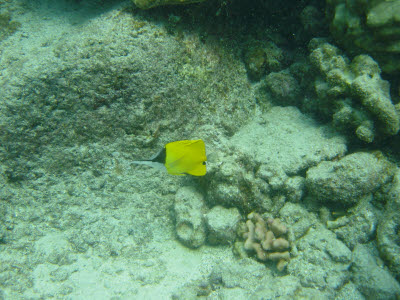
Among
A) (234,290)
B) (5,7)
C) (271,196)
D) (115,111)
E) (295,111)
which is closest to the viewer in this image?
(234,290)

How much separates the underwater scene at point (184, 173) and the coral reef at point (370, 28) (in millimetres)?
14

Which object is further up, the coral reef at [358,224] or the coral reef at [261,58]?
the coral reef at [261,58]

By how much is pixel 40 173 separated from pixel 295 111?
361 centimetres

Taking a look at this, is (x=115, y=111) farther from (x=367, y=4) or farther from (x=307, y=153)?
(x=367, y=4)

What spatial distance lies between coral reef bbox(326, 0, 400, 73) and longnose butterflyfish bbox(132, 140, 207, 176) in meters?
2.36

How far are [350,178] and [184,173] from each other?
5.93ft

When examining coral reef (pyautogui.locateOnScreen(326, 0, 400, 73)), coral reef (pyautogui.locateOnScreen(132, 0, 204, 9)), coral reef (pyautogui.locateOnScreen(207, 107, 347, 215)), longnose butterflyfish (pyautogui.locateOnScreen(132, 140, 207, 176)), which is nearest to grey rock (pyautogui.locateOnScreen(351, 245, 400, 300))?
coral reef (pyautogui.locateOnScreen(207, 107, 347, 215))

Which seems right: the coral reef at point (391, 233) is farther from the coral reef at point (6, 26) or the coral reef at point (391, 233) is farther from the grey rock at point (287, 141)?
the coral reef at point (6, 26)

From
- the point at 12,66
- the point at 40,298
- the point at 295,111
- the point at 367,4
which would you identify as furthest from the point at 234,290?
the point at 12,66

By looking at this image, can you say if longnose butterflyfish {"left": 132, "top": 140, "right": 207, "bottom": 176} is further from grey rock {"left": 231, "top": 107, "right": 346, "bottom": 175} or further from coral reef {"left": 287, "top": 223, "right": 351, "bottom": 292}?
coral reef {"left": 287, "top": 223, "right": 351, "bottom": 292}

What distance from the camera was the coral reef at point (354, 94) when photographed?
268 centimetres

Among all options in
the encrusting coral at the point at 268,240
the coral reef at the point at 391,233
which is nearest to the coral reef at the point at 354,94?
the coral reef at the point at 391,233

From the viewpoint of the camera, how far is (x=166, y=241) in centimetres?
314

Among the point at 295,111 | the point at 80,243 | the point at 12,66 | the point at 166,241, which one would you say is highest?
the point at 295,111
